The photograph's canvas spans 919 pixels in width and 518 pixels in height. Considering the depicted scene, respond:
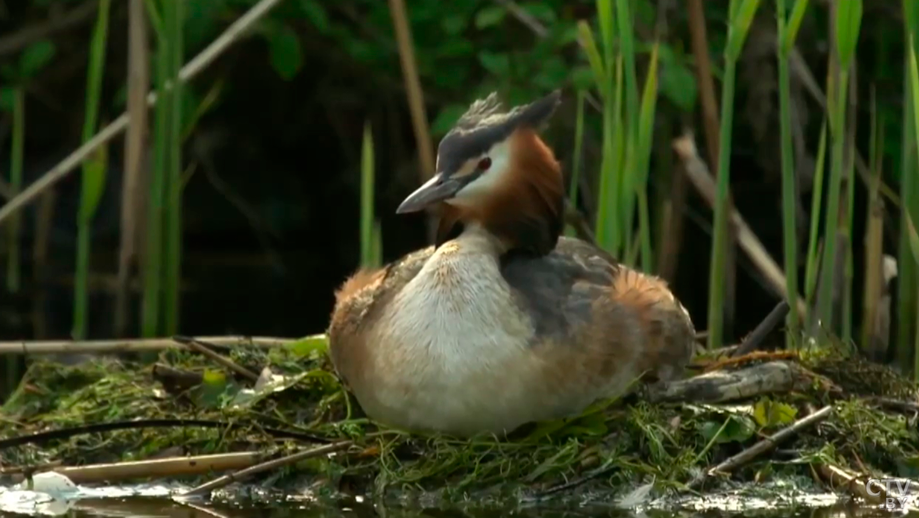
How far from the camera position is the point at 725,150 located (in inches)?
211

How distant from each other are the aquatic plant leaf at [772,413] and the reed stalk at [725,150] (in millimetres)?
628

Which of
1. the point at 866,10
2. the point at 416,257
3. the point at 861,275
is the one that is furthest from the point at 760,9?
the point at 416,257

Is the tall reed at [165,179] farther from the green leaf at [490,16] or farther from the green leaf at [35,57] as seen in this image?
the green leaf at [35,57]

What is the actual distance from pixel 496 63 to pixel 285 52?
114 cm

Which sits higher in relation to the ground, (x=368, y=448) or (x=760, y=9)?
(x=760, y=9)

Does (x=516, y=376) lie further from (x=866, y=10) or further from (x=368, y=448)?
(x=866, y=10)

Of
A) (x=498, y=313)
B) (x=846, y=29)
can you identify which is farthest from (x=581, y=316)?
(x=846, y=29)

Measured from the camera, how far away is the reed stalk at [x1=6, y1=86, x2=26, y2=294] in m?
7.12

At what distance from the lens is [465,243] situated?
4918 millimetres

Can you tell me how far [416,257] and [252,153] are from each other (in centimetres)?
507

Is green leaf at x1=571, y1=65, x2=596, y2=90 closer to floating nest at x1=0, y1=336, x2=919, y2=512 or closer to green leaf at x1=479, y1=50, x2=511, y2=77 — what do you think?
green leaf at x1=479, y1=50, x2=511, y2=77

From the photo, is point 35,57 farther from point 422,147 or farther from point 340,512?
point 340,512

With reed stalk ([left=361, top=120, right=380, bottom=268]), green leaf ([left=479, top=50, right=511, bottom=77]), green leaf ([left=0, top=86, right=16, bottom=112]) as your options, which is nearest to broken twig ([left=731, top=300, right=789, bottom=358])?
reed stalk ([left=361, top=120, right=380, bottom=268])

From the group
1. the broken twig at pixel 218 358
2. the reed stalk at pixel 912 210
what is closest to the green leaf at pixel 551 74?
the reed stalk at pixel 912 210
